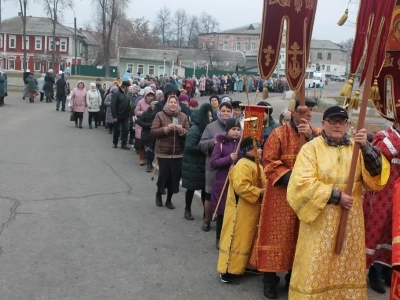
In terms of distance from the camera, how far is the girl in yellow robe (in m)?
5.36

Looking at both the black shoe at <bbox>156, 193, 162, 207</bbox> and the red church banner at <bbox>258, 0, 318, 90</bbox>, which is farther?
the black shoe at <bbox>156, 193, 162, 207</bbox>

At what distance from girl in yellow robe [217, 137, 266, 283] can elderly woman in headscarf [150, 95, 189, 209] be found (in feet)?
8.65

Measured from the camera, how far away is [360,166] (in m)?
4.39

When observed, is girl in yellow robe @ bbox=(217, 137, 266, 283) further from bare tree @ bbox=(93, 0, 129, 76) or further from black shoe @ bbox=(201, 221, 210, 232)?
bare tree @ bbox=(93, 0, 129, 76)

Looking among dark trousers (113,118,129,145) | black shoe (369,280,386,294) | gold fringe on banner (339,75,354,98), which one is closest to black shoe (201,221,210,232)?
black shoe (369,280,386,294)

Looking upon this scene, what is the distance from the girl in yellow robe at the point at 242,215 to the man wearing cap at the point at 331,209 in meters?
0.98

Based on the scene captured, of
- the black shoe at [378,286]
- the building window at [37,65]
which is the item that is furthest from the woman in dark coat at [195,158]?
the building window at [37,65]

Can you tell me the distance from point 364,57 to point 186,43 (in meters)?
112

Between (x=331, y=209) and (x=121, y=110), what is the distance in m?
9.82

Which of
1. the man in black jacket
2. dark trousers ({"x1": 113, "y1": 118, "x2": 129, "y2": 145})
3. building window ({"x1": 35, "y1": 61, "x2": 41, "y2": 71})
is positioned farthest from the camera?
building window ({"x1": 35, "y1": 61, "x2": 41, "y2": 71})

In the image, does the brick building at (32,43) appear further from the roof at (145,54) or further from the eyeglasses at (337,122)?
the eyeglasses at (337,122)

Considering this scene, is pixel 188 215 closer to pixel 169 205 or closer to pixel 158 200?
pixel 169 205

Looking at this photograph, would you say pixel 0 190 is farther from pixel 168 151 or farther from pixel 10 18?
pixel 10 18

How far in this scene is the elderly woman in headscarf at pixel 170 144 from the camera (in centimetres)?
803
